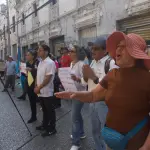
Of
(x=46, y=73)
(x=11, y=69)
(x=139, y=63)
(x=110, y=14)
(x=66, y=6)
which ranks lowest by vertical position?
(x=11, y=69)

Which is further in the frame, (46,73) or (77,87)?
(46,73)

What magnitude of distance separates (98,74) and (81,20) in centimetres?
1038

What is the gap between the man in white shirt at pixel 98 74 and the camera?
3.05 meters

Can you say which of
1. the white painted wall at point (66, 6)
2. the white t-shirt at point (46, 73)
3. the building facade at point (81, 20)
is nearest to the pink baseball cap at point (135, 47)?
the white t-shirt at point (46, 73)

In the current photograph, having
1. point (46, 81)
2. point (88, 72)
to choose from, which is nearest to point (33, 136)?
point (46, 81)

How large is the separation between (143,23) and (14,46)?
910 inches

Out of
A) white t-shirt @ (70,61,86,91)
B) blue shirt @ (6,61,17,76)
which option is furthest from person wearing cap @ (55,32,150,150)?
blue shirt @ (6,61,17,76)

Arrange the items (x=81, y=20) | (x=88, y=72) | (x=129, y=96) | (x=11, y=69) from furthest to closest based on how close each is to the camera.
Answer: (x=81, y=20) → (x=11, y=69) → (x=88, y=72) → (x=129, y=96)

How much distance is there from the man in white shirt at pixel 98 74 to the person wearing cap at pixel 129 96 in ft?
3.21

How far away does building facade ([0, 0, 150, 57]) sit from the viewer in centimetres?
927

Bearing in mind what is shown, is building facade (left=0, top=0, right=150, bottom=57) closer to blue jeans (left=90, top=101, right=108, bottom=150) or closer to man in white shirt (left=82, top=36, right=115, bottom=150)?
man in white shirt (left=82, top=36, right=115, bottom=150)

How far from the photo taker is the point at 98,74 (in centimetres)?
320

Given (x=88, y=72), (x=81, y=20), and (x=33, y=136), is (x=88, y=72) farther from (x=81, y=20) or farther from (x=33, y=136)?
(x=81, y=20)

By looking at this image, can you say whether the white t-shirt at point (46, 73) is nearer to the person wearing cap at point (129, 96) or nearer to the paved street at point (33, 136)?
the paved street at point (33, 136)
